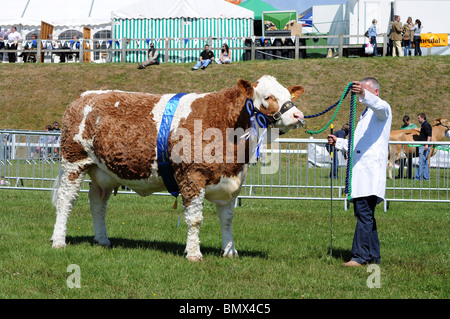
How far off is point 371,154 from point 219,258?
2236mm

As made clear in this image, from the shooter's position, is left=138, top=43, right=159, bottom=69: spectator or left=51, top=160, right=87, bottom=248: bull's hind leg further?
left=138, top=43, right=159, bottom=69: spectator

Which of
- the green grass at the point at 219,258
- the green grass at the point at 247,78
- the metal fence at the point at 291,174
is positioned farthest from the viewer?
the green grass at the point at 247,78

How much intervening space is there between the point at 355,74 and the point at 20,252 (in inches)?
941

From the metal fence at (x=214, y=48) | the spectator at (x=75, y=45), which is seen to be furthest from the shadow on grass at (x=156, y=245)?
the spectator at (x=75, y=45)

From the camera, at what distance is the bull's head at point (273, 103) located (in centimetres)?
723

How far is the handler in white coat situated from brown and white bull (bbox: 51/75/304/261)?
888 mm

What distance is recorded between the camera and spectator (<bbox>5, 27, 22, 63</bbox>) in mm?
34656

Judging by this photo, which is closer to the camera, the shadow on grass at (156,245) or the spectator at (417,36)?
the shadow on grass at (156,245)

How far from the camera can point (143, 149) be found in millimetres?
7625

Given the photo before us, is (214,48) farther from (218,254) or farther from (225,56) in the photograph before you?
(218,254)

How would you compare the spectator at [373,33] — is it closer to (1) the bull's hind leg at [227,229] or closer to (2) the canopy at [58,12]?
(2) the canopy at [58,12]

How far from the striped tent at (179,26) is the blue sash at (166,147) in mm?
26016

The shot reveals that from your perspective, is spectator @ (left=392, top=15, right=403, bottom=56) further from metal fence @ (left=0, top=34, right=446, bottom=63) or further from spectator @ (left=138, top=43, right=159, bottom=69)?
spectator @ (left=138, top=43, right=159, bottom=69)

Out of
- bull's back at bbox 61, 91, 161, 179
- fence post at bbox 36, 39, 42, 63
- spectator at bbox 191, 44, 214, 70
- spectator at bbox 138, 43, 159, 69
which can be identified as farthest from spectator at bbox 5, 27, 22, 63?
bull's back at bbox 61, 91, 161, 179
